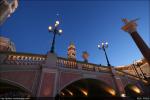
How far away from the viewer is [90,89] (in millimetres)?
15594

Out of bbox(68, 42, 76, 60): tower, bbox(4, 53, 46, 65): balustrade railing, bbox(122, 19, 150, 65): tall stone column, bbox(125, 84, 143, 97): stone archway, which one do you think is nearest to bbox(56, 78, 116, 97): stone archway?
bbox(125, 84, 143, 97): stone archway

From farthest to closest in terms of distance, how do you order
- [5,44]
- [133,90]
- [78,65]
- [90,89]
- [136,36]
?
[5,44] → [133,90] → [136,36] → [90,89] → [78,65]

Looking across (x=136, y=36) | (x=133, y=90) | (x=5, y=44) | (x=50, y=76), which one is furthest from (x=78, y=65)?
(x=5, y=44)

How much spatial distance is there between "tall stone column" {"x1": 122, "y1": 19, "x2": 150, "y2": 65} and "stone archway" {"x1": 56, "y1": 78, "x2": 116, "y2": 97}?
5.82 m

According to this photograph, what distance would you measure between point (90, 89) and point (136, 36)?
903 cm

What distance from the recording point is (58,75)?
417 inches

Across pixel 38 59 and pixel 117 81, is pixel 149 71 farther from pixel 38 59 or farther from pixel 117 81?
pixel 38 59

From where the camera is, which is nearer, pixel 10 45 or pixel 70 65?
pixel 70 65

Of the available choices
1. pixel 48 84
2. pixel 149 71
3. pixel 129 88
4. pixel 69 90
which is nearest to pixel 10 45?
pixel 69 90

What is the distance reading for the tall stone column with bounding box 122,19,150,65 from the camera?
597 inches

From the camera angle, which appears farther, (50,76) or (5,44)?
(5,44)

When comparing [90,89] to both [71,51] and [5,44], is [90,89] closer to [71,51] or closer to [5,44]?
[5,44]

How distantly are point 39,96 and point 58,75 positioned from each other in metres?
2.31

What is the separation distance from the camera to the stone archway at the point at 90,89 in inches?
553
